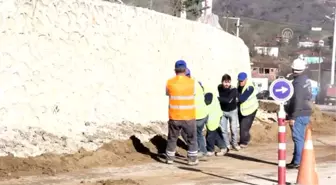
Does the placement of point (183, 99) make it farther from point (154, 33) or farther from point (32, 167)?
point (154, 33)

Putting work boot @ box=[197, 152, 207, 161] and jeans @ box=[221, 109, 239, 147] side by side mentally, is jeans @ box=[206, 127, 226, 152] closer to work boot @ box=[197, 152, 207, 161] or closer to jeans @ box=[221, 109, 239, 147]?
jeans @ box=[221, 109, 239, 147]

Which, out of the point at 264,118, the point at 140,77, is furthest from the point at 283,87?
the point at 264,118

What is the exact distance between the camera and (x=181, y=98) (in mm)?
12766

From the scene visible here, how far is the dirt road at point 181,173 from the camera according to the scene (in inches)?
431

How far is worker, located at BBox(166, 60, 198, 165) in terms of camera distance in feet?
41.9

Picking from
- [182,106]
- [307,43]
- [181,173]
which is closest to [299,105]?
[182,106]

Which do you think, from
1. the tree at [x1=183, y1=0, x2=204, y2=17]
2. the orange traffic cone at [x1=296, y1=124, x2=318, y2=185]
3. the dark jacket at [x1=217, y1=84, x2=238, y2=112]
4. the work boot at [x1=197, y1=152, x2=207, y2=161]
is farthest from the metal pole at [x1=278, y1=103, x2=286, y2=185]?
the tree at [x1=183, y1=0, x2=204, y2=17]

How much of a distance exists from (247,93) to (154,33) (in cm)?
293

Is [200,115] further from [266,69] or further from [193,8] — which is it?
[266,69]

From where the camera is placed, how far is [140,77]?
53.9ft

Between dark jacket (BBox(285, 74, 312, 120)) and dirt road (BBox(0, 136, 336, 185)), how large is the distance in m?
1.07

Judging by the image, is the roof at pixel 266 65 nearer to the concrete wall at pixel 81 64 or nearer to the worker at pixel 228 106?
the concrete wall at pixel 81 64

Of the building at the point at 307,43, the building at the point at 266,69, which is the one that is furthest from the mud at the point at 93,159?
the building at the point at 307,43

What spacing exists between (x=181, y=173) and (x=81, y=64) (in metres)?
3.58
